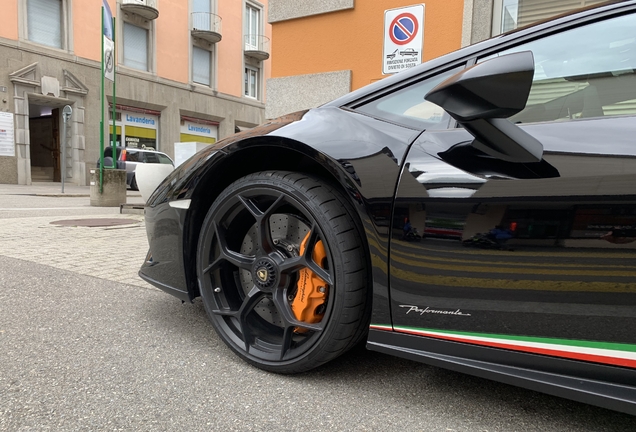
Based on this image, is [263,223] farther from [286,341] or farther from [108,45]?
[108,45]

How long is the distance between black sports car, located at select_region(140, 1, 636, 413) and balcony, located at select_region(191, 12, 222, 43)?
21.9 meters

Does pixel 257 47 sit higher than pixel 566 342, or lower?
higher

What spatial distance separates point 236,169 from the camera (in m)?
1.94

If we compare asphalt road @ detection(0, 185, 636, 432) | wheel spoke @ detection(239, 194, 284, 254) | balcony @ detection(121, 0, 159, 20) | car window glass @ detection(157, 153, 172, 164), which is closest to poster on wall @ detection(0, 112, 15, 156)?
car window glass @ detection(157, 153, 172, 164)

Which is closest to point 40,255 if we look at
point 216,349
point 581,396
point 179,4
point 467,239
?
point 216,349

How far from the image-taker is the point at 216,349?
6.26ft

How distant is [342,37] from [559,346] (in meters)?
5.35

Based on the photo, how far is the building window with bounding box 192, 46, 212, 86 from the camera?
2195 cm

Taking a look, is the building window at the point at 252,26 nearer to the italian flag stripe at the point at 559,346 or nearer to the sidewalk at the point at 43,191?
the sidewalk at the point at 43,191

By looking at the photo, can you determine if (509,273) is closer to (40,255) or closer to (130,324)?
(130,324)

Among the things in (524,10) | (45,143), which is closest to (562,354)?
(524,10)

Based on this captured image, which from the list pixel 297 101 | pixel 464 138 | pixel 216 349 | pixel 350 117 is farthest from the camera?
pixel 297 101

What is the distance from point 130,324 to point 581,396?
1.88 meters

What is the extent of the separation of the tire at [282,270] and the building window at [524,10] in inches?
106
